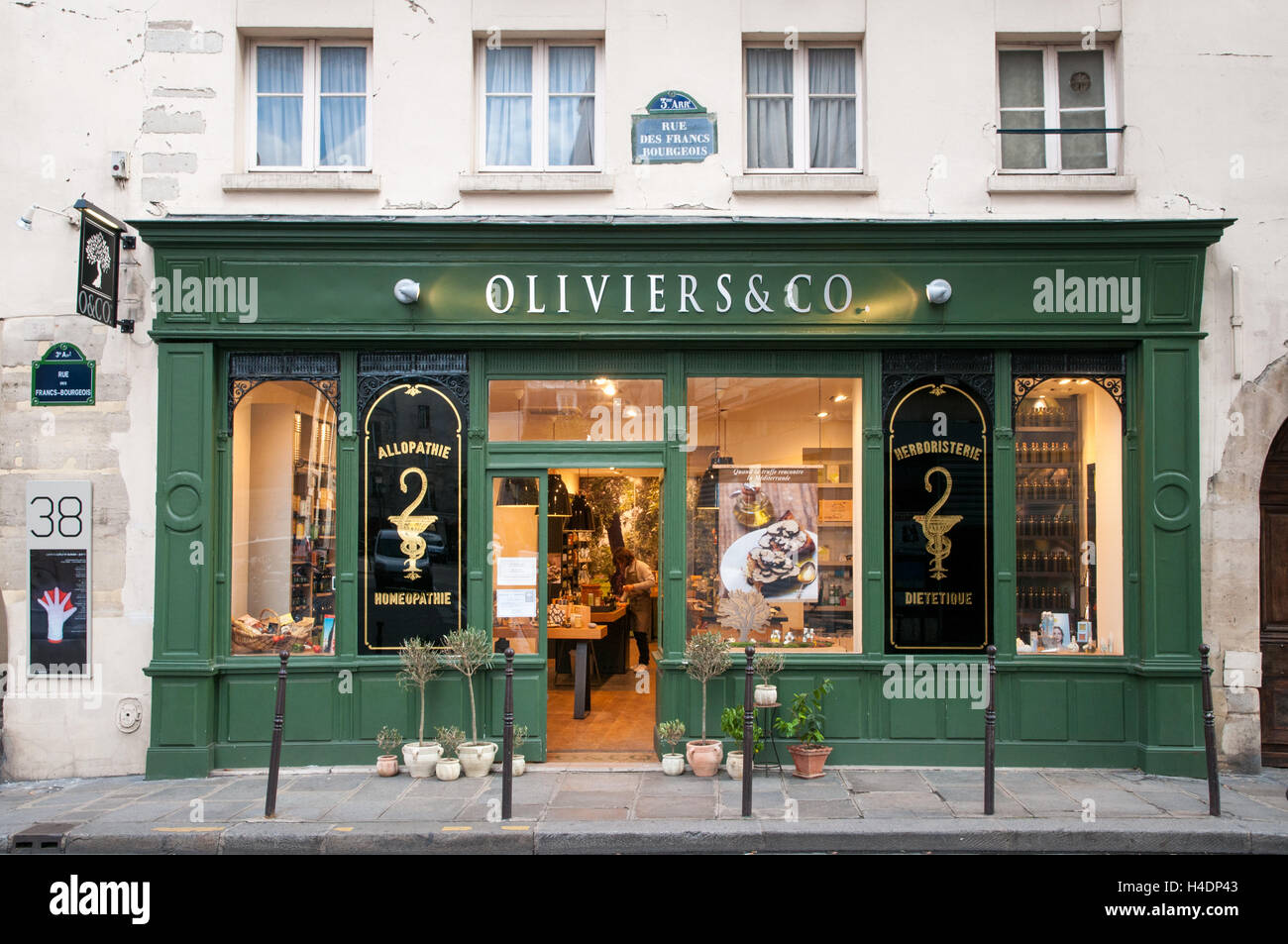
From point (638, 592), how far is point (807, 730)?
4.00 metres

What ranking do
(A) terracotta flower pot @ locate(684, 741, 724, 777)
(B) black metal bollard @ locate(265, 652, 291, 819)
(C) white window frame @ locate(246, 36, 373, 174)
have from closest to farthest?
(B) black metal bollard @ locate(265, 652, 291, 819) → (A) terracotta flower pot @ locate(684, 741, 724, 777) → (C) white window frame @ locate(246, 36, 373, 174)

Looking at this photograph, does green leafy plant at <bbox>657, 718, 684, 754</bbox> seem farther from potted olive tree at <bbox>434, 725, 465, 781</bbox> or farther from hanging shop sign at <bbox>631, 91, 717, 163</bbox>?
hanging shop sign at <bbox>631, 91, 717, 163</bbox>

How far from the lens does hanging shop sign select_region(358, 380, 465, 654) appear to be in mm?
8977

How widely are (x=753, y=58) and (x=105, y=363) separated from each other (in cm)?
699

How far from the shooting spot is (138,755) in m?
8.84

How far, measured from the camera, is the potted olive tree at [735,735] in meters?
8.38

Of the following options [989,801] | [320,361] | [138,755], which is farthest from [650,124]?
[138,755]

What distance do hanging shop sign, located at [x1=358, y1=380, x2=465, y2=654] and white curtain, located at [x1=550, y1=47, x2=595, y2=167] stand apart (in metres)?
2.72

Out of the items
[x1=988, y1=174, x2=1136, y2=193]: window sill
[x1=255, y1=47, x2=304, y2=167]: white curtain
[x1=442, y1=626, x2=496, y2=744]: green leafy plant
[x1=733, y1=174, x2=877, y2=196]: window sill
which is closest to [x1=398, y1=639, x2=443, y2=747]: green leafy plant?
[x1=442, y1=626, x2=496, y2=744]: green leafy plant

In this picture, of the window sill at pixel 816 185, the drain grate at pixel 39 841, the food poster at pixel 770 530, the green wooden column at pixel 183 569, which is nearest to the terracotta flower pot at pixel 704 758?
the food poster at pixel 770 530

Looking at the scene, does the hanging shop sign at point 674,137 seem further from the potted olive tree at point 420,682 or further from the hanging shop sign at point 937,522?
the potted olive tree at point 420,682

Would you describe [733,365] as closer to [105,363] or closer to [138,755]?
[105,363]

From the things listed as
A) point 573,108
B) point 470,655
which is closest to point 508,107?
point 573,108

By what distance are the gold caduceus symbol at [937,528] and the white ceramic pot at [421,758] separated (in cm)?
496
